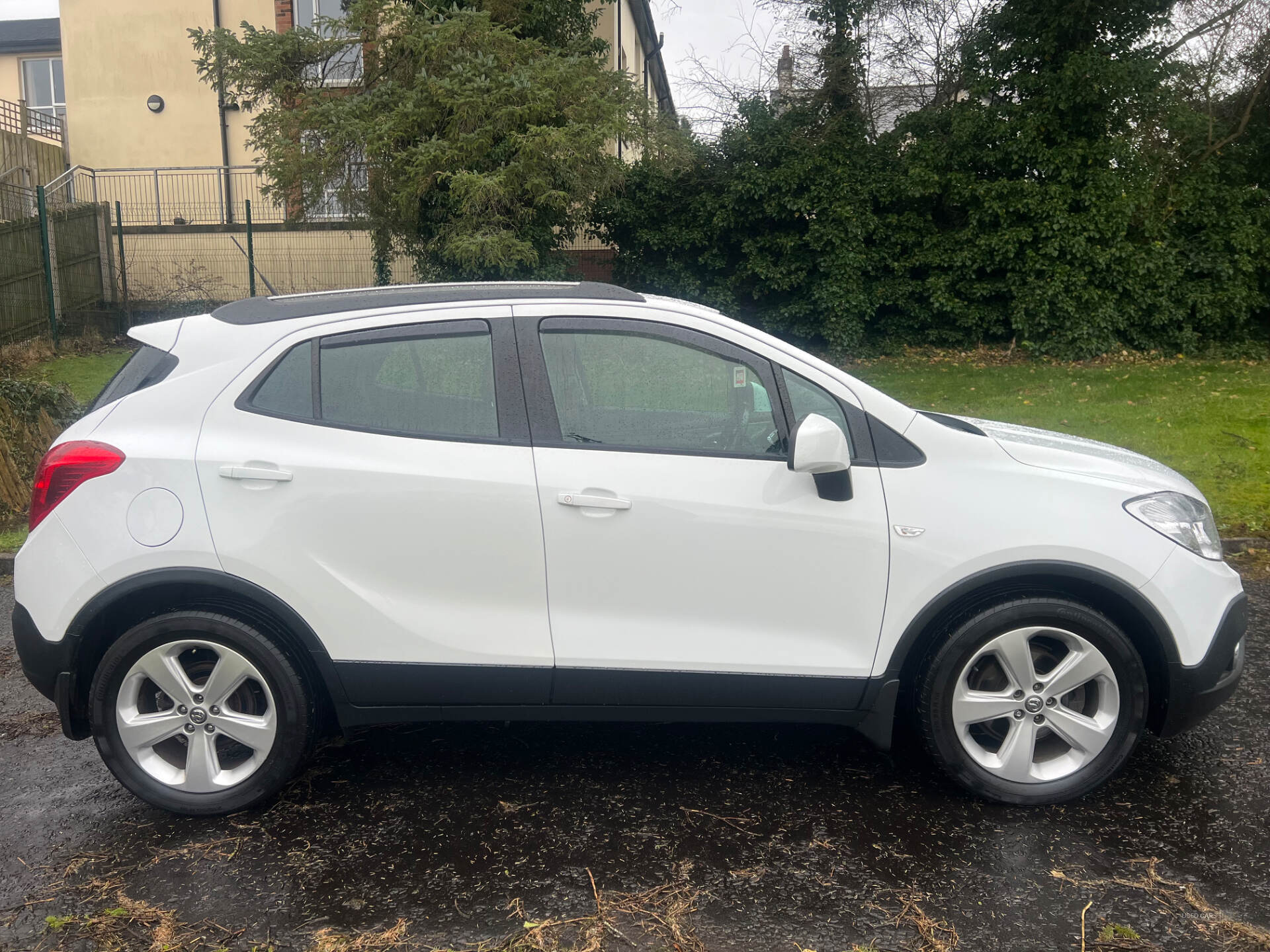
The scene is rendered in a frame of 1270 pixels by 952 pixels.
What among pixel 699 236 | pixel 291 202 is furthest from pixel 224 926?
pixel 699 236

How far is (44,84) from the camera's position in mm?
31938

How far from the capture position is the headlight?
11.5ft

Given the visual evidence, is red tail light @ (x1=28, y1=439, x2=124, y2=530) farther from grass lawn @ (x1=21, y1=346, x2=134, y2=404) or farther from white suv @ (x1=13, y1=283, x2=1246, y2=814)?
grass lawn @ (x1=21, y1=346, x2=134, y2=404)

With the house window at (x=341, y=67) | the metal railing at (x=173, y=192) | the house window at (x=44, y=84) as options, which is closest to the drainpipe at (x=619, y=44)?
the metal railing at (x=173, y=192)

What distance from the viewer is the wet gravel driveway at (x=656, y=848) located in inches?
115

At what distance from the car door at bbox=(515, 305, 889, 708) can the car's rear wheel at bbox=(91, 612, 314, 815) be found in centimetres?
94

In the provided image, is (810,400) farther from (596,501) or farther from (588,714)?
(588,714)

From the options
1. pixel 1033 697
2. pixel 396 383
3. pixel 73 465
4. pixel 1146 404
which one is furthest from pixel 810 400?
pixel 1146 404

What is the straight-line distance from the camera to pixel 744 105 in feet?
51.9

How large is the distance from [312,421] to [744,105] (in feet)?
45.1

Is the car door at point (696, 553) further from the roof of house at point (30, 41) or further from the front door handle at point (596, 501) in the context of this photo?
the roof of house at point (30, 41)

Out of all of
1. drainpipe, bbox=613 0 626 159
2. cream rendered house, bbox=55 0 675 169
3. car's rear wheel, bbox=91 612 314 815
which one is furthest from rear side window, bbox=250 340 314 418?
drainpipe, bbox=613 0 626 159

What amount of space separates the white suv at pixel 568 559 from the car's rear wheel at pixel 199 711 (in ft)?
0.03

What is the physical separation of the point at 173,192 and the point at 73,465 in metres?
17.7
